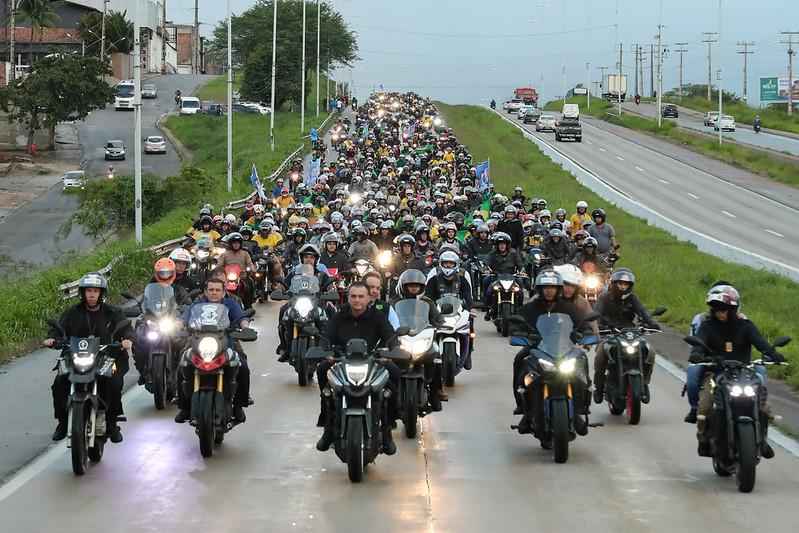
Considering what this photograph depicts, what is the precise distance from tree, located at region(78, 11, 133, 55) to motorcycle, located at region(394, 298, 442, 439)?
13097 centimetres

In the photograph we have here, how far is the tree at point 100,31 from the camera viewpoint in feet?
470

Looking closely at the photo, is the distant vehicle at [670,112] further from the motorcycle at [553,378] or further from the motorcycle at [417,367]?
the motorcycle at [553,378]

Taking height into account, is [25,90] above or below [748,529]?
above

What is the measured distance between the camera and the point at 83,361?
12.6m

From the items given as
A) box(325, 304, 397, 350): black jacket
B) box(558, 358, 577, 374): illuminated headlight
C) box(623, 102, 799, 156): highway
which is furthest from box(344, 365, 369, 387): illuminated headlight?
box(623, 102, 799, 156): highway

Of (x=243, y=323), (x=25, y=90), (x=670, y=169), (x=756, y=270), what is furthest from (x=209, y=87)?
(x=243, y=323)

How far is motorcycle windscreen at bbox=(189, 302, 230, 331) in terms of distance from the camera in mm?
13586

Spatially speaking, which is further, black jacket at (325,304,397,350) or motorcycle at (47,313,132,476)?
black jacket at (325,304,397,350)

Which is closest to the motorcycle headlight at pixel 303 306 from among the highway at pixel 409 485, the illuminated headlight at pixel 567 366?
the highway at pixel 409 485

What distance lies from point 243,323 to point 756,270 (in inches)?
959

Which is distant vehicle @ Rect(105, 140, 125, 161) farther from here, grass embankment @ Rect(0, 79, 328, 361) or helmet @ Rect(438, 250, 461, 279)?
helmet @ Rect(438, 250, 461, 279)

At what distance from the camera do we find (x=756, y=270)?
36.3 m

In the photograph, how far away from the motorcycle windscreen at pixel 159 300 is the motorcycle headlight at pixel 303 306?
2.16m

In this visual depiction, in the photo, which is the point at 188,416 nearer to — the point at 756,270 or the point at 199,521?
the point at 199,521
